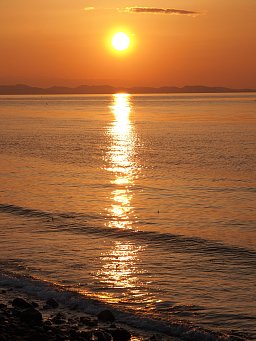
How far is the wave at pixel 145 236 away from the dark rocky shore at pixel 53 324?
686cm

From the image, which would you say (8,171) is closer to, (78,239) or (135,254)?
(78,239)

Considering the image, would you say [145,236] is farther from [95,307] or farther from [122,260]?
[95,307]

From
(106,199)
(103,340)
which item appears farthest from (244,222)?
(103,340)

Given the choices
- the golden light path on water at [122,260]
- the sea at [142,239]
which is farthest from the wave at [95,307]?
the golden light path on water at [122,260]

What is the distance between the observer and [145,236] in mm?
24562

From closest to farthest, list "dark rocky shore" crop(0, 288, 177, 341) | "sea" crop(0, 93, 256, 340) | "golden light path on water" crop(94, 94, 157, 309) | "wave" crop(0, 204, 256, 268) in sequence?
"dark rocky shore" crop(0, 288, 177, 341) → "sea" crop(0, 93, 256, 340) → "golden light path on water" crop(94, 94, 157, 309) → "wave" crop(0, 204, 256, 268)

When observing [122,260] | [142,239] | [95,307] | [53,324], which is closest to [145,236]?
[142,239]

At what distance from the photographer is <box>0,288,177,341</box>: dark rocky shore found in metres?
13.1

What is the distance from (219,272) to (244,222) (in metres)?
7.70

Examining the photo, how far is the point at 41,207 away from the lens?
101 ft

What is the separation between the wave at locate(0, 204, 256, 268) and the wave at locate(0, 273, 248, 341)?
587cm

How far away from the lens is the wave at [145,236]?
21.7 metres

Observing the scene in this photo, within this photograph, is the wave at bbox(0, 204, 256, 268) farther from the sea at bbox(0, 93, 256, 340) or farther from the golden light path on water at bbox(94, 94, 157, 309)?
the golden light path on water at bbox(94, 94, 157, 309)

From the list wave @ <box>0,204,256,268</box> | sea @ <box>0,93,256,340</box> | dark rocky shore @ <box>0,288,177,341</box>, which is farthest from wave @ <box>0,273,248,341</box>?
wave @ <box>0,204,256,268</box>
